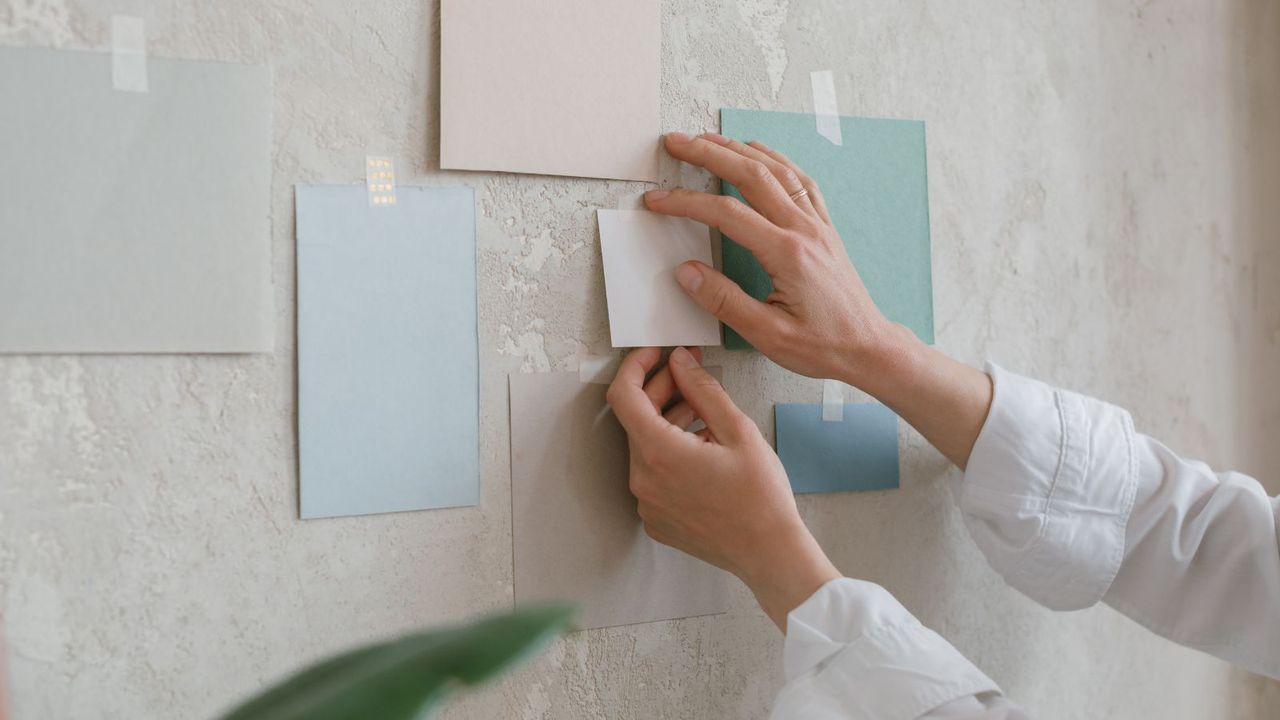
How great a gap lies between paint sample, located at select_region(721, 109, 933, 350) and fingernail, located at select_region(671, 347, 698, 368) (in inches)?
2.6

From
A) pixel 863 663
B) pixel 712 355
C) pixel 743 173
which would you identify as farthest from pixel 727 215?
pixel 863 663

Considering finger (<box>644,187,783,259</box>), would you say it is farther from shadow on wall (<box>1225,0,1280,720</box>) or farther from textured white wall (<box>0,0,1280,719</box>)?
shadow on wall (<box>1225,0,1280,720</box>)

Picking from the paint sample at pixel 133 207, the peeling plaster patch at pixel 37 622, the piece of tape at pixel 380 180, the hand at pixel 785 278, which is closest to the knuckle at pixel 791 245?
the hand at pixel 785 278

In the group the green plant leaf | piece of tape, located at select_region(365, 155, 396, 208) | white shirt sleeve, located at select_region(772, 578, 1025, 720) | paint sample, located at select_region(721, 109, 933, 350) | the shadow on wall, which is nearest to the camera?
the green plant leaf

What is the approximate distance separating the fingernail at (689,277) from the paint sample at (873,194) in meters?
0.07

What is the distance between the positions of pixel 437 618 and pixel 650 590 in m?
0.21

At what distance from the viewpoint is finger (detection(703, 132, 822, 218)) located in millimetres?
819

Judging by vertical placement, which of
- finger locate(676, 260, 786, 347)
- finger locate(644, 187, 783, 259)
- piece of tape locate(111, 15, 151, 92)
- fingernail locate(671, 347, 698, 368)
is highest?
piece of tape locate(111, 15, 151, 92)

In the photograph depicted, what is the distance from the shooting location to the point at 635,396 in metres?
0.78

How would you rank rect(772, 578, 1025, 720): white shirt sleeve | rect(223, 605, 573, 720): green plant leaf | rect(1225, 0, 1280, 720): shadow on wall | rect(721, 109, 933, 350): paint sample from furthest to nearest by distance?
rect(1225, 0, 1280, 720): shadow on wall < rect(721, 109, 933, 350): paint sample < rect(772, 578, 1025, 720): white shirt sleeve < rect(223, 605, 573, 720): green plant leaf

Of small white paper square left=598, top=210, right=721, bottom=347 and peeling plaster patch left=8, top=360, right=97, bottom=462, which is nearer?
peeling plaster patch left=8, top=360, right=97, bottom=462

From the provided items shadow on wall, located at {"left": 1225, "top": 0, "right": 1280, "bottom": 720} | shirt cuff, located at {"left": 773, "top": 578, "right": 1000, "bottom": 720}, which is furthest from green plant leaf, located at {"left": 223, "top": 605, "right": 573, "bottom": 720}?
shadow on wall, located at {"left": 1225, "top": 0, "right": 1280, "bottom": 720}

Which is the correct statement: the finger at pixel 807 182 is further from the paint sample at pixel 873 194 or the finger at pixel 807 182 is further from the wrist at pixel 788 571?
the wrist at pixel 788 571

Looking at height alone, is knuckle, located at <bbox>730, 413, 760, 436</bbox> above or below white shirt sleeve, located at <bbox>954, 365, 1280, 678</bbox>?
above
